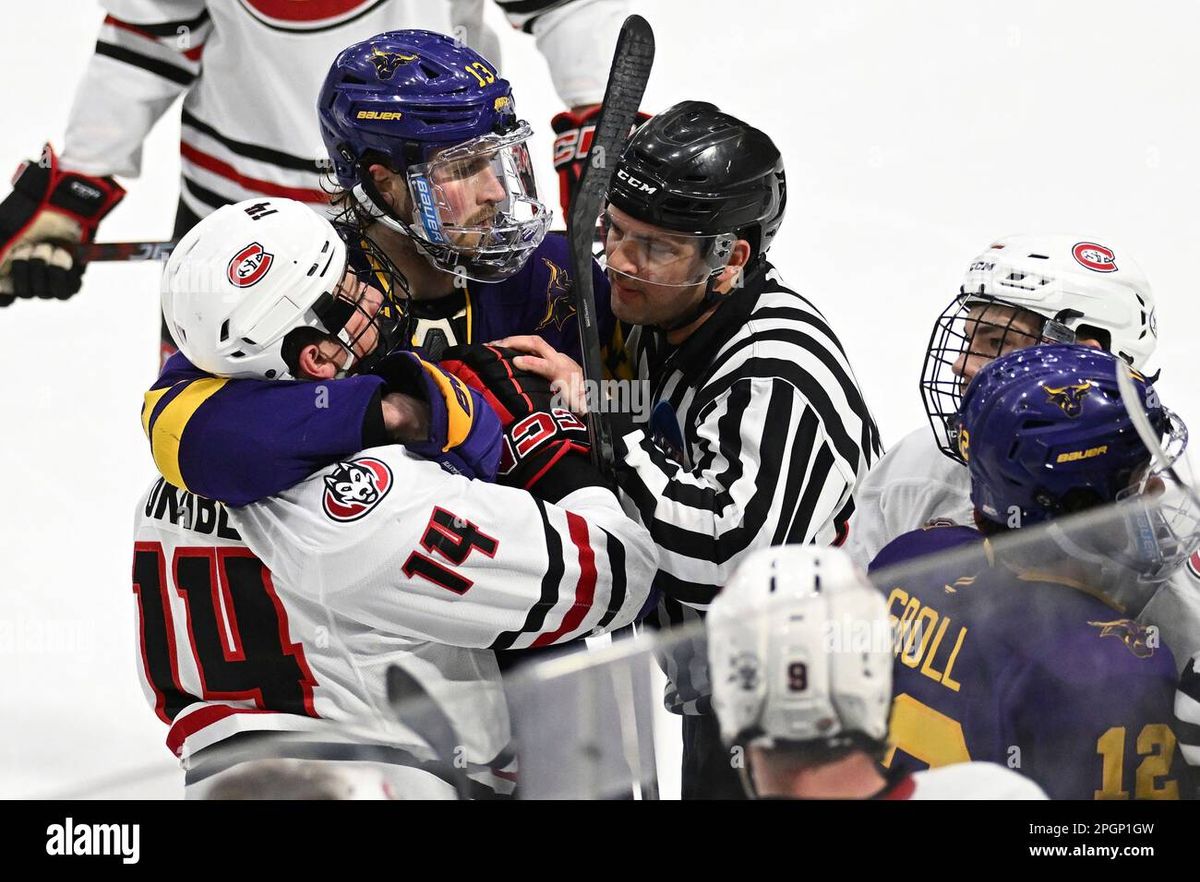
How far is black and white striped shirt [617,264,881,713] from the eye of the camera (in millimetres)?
1972

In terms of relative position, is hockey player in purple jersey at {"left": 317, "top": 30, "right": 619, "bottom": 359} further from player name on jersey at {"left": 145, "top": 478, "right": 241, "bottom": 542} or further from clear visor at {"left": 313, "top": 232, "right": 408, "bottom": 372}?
player name on jersey at {"left": 145, "top": 478, "right": 241, "bottom": 542}

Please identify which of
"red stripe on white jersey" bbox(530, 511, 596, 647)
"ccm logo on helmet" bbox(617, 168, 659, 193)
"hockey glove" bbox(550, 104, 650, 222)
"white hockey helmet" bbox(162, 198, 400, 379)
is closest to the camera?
"white hockey helmet" bbox(162, 198, 400, 379)

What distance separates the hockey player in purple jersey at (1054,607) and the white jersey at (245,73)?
2.22 meters

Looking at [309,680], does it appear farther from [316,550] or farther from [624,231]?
[624,231]

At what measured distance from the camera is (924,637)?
164 centimetres

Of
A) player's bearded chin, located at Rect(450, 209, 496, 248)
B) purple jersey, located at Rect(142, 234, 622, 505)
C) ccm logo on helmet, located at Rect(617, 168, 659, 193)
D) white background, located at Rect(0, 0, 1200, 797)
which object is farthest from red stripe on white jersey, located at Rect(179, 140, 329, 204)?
purple jersey, located at Rect(142, 234, 622, 505)

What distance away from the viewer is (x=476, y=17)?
381 centimetres

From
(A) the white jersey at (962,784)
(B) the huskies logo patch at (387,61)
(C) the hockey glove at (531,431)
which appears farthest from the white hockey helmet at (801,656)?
(B) the huskies logo patch at (387,61)

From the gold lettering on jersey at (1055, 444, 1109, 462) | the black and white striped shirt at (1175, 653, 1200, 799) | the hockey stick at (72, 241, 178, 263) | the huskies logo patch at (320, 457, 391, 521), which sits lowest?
the black and white striped shirt at (1175, 653, 1200, 799)

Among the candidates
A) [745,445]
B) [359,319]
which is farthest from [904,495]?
[359,319]

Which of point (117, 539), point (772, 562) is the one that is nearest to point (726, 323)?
point (772, 562)

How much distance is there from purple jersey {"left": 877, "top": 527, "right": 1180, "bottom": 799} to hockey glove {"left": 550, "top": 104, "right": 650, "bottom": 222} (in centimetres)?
217

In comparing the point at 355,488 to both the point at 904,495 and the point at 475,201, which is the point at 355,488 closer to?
the point at 475,201

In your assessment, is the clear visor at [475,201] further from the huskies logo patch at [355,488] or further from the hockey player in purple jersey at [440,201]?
the huskies logo patch at [355,488]
